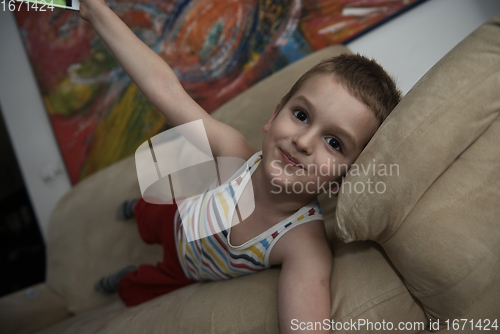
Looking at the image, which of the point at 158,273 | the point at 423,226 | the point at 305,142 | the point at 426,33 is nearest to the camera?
the point at 423,226

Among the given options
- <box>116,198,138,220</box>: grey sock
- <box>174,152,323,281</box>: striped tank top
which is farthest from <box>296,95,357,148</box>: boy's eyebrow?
<box>116,198,138,220</box>: grey sock

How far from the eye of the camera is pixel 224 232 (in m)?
0.84

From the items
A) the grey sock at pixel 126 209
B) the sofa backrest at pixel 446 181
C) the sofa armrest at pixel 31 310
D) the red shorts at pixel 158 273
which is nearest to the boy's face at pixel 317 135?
the sofa backrest at pixel 446 181

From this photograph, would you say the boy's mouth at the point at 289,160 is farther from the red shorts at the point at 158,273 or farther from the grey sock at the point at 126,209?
the grey sock at the point at 126,209

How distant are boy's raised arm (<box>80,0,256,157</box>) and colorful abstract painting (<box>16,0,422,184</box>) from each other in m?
0.42

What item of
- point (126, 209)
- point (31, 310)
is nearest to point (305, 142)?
point (126, 209)

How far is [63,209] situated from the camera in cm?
137

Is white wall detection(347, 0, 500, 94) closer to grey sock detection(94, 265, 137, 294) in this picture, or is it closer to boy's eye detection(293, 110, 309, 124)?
boy's eye detection(293, 110, 309, 124)

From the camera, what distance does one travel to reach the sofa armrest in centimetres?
110

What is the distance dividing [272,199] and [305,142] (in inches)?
8.1

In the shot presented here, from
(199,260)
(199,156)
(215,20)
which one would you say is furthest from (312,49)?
(199,260)

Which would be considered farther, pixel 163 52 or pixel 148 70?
pixel 163 52

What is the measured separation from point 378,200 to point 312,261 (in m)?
0.22

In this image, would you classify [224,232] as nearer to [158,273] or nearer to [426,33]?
[158,273]
